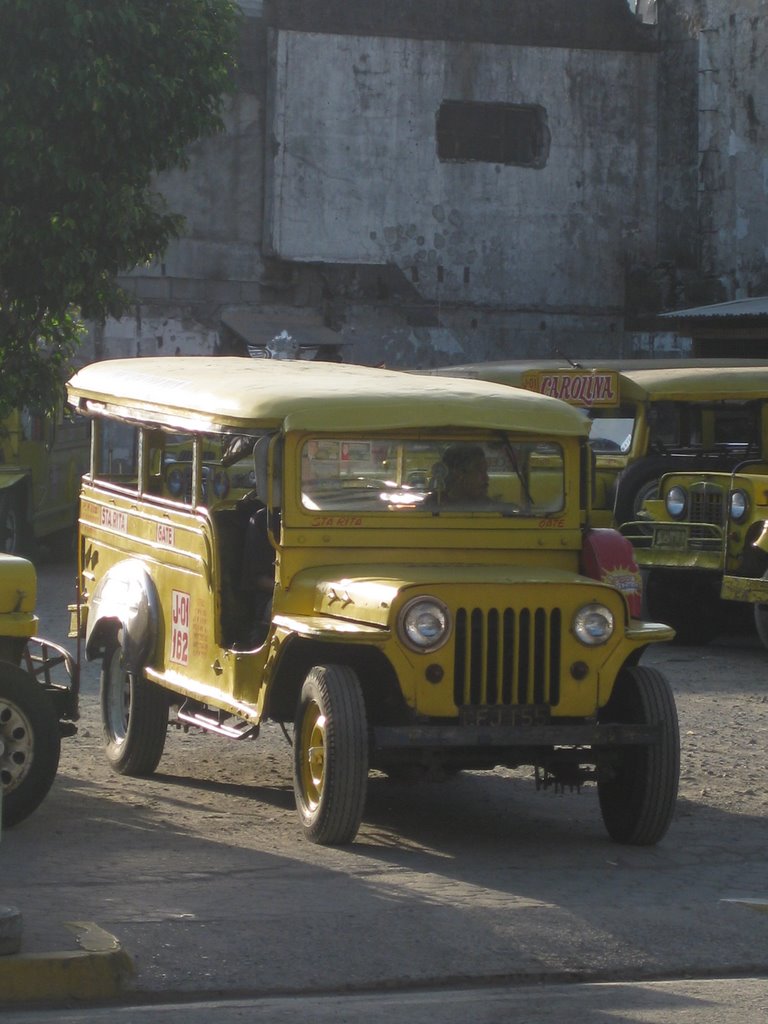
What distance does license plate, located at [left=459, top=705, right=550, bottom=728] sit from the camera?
6727 mm

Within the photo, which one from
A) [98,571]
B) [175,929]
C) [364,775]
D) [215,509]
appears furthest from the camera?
[98,571]

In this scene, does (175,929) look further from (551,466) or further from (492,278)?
(492,278)

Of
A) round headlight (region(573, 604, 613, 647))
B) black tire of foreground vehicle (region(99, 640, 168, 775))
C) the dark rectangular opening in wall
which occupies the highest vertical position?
the dark rectangular opening in wall

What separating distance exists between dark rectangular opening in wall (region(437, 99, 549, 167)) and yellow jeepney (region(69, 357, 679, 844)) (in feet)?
65.3

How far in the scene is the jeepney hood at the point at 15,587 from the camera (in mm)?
7215

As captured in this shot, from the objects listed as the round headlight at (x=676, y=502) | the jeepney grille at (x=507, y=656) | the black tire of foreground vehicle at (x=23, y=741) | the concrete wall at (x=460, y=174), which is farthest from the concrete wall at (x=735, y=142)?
the black tire of foreground vehicle at (x=23, y=741)

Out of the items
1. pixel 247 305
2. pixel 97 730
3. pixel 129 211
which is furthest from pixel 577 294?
pixel 97 730

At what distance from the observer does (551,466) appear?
25.2ft

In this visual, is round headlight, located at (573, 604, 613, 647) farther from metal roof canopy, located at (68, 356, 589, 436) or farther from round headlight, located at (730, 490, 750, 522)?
round headlight, located at (730, 490, 750, 522)

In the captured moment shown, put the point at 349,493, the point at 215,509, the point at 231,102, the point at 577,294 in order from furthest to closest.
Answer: the point at 577,294, the point at 231,102, the point at 215,509, the point at 349,493

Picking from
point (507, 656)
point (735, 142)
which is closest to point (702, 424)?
point (507, 656)

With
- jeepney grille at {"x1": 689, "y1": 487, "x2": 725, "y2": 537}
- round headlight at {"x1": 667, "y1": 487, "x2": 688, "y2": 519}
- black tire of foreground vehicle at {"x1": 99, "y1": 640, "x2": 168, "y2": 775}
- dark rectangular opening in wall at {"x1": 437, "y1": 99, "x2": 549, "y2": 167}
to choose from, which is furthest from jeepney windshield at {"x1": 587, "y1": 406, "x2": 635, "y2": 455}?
dark rectangular opening in wall at {"x1": 437, "y1": 99, "x2": 549, "y2": 167}

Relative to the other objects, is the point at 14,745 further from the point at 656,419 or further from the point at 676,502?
the point at 656,419

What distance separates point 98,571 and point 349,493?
229 centimetres
